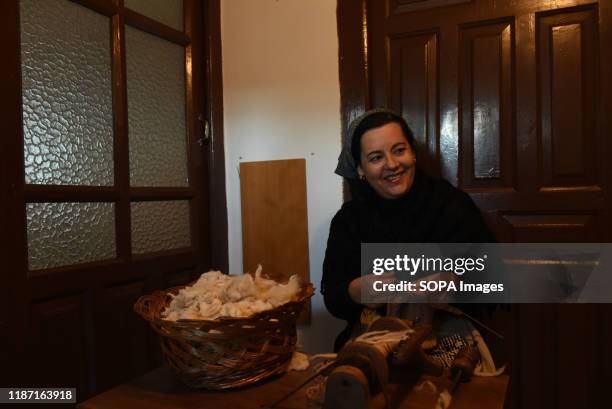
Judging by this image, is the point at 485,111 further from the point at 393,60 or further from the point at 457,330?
the point at 457,330

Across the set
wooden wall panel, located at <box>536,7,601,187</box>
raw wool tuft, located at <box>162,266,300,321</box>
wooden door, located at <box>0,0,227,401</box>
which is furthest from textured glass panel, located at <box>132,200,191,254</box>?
wooden wall panel, located at <box>536,7,601,187</box>

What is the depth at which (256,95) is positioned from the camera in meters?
1.81

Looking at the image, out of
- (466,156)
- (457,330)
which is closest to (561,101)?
(466,156)

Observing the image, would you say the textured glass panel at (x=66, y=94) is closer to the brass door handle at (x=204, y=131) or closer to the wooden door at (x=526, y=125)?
the brass door handle at (x=204, y=131)

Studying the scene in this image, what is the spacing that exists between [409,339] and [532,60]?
1.02 metres

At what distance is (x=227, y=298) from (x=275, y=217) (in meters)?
0.83

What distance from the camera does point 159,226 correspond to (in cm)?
168

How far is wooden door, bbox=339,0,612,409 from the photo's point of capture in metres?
1.39

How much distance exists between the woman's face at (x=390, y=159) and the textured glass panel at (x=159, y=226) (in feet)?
2.60

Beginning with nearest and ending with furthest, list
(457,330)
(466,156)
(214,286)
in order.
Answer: (214,286) < (457,330) < (466,156)

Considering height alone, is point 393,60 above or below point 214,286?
above

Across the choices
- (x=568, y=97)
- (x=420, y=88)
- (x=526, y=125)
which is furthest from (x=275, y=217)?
(x=568, y=97)

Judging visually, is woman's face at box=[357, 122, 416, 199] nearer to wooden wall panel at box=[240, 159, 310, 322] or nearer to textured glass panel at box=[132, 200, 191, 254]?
wooden wall panel at box=[240, 159, 310, 322]

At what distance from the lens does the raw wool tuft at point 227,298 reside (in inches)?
36.4
